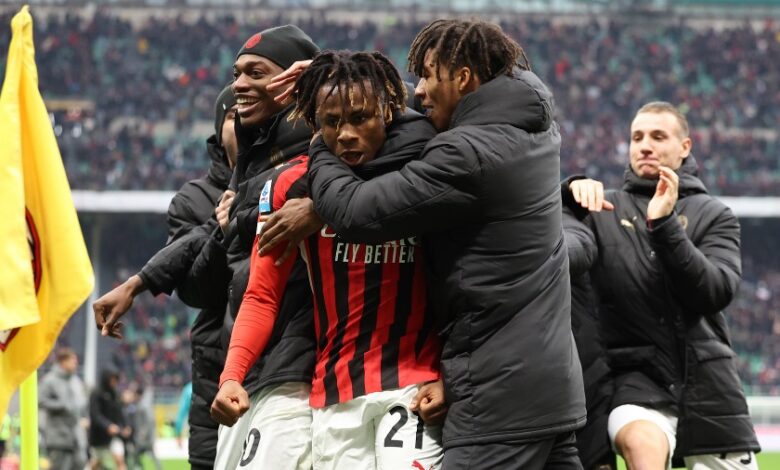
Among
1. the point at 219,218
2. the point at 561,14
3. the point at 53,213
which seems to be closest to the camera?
the point at 219,218

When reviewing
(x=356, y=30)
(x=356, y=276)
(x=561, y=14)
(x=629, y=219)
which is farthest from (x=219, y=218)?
(x=561, y=14)

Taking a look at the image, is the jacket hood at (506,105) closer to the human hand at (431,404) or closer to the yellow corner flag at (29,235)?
the human hand at (431,404)

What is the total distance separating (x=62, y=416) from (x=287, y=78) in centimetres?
1025

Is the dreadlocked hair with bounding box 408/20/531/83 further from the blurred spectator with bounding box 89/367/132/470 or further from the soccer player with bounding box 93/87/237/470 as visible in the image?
the blurred spectator with bounding box 89/367/132/470

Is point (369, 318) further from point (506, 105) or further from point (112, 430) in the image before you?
point (112, 430)

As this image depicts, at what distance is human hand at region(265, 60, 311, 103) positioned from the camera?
3951 mm

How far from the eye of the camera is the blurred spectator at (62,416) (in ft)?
43.8

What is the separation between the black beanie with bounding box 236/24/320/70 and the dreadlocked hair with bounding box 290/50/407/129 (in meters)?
0.71

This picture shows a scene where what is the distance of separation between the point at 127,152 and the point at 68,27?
5.84 meters

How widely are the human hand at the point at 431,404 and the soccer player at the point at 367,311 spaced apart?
1.0 inches

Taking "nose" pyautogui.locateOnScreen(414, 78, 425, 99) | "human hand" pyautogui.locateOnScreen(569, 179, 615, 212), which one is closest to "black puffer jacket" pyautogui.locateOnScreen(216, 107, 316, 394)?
"nose" pyautogui.locateOnScreen(414, 78, 425, 99)

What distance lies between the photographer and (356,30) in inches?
1564

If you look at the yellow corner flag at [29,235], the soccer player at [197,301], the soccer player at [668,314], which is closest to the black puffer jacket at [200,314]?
the soccer player at [197,301]

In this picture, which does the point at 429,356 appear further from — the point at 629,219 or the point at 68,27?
the point at 68,27
